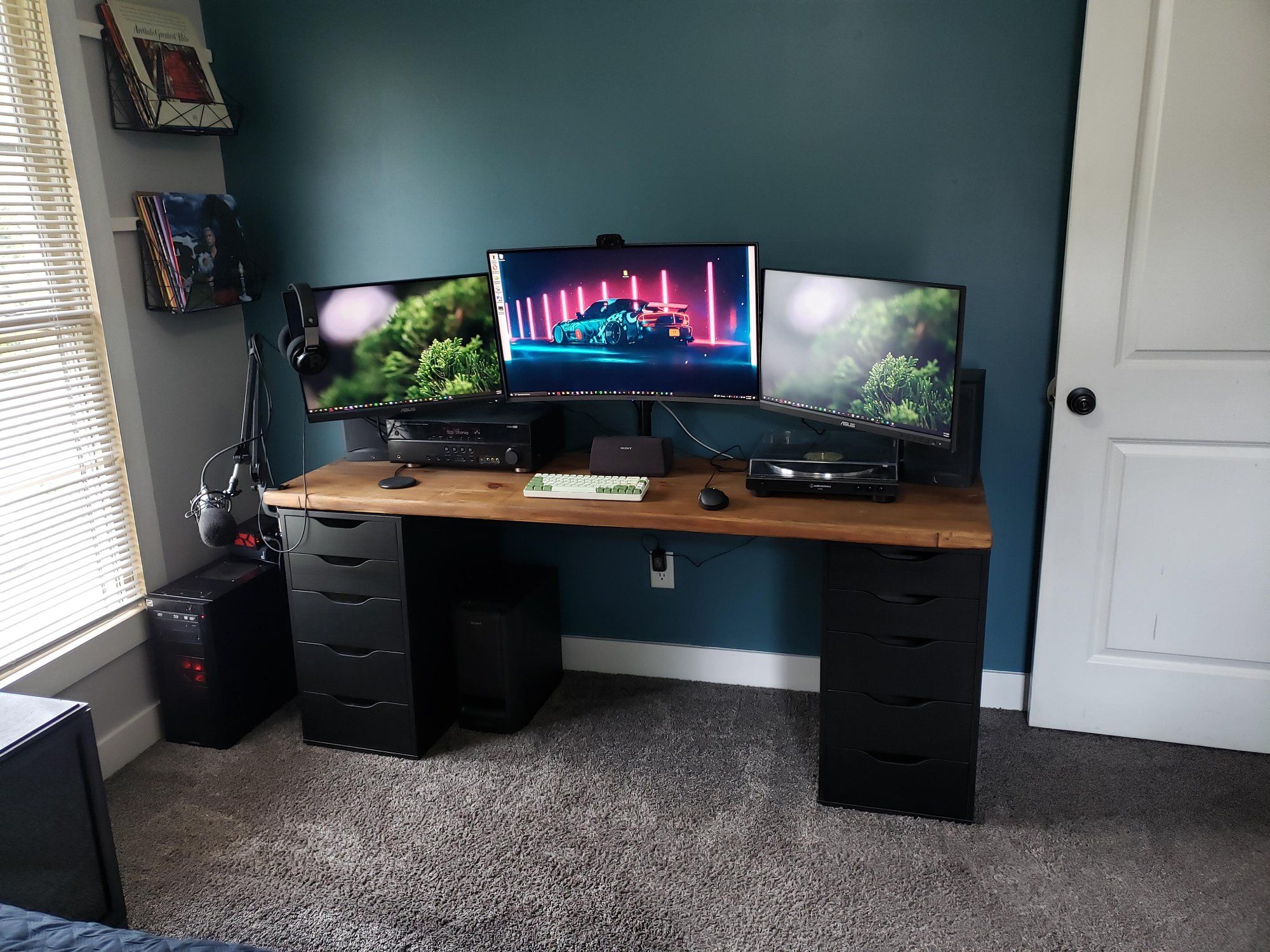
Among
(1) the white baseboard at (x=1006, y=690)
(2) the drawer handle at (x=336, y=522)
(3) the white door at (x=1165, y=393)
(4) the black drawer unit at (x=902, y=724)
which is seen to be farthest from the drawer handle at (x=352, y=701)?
(3) the white door at (x=1165, y=393)

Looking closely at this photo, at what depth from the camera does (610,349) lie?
2521 millimetres

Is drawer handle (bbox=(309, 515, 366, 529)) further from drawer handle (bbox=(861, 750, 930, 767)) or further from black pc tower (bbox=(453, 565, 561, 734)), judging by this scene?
drawer handle (bbox=(861, 750, 930, 767))

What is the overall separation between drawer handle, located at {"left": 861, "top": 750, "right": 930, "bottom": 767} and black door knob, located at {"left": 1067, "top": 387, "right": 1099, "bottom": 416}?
95cm

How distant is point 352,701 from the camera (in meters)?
2.63

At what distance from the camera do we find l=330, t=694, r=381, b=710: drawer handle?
2.60 meters

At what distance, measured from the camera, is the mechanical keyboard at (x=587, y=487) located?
2.34 metres

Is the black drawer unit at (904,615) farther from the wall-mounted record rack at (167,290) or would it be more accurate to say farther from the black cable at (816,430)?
the wall-mounted record rack at (167,290)

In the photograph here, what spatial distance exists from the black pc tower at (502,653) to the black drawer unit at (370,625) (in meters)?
0.07

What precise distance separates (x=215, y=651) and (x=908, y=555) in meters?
1.81

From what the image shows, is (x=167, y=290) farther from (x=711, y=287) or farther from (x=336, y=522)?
(x=711, y=287)

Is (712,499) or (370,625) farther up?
(712,499)

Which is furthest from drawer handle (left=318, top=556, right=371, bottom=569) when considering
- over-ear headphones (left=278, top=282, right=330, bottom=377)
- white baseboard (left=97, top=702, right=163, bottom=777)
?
white baseboard (left=97, top=702, right=163, bottom=777)

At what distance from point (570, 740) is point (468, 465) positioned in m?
0.80

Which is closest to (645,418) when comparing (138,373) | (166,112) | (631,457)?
(631,457)
